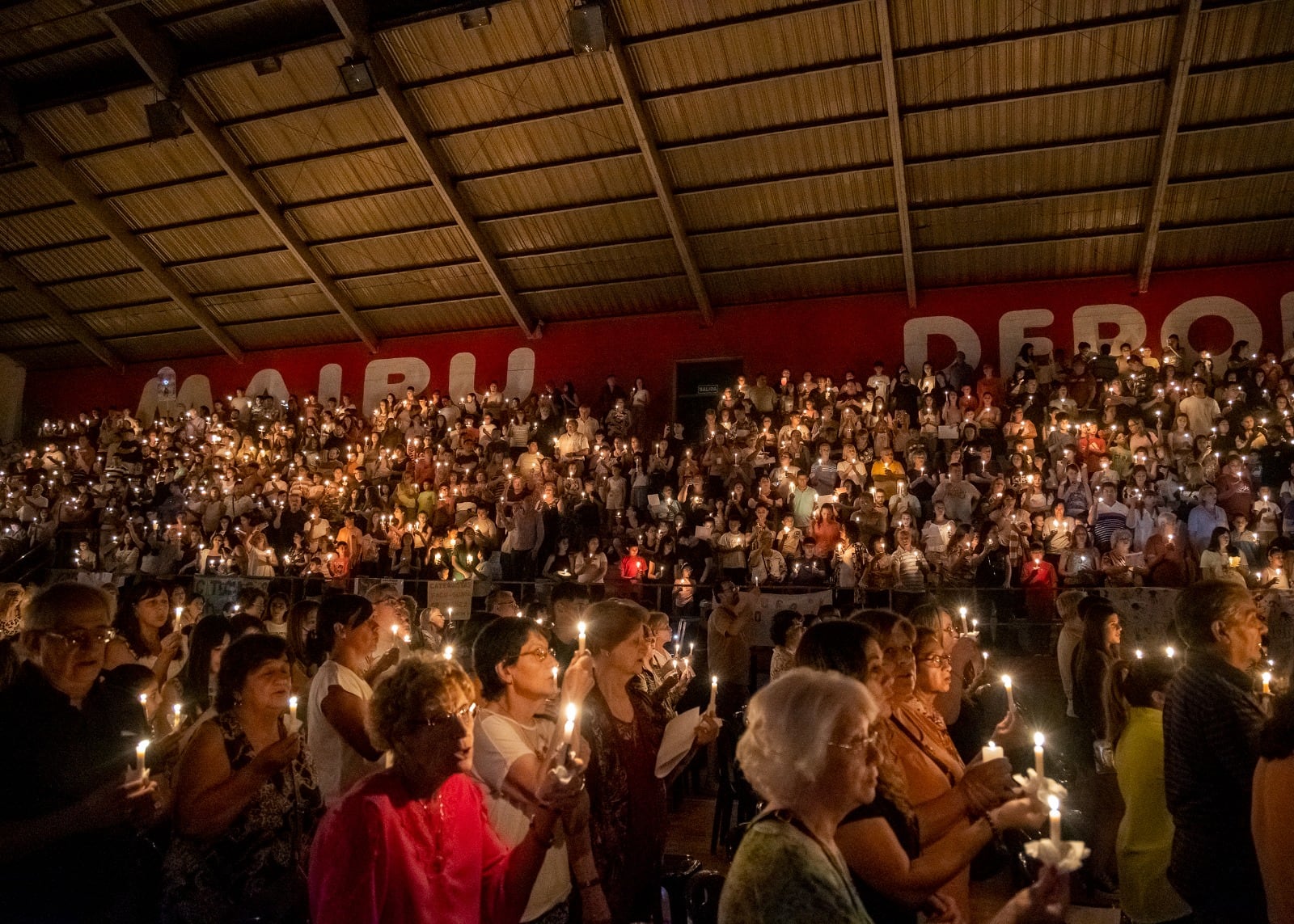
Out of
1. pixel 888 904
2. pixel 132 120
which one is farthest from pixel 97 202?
pixel 888 904

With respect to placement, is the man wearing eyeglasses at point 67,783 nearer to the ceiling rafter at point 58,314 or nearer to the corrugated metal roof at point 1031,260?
the corrugated metal roof at point 1031,260

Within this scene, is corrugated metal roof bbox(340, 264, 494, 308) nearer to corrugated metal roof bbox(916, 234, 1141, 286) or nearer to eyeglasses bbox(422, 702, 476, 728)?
corrugated metal roof bbox(916, 234, 1141, 286)

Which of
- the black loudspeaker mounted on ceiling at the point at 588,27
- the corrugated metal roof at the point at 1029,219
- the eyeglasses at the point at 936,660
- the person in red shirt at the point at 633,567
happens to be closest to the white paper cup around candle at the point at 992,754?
the eyeglasses at the point at 936,660

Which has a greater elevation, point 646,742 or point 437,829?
point 646,742

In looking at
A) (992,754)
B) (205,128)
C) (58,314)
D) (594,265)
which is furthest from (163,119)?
(992,754)

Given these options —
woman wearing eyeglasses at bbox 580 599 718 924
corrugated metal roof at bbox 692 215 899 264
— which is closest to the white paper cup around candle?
woman wearing eyeglasses at bbox 580 599 718 924

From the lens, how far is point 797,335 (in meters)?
16.4

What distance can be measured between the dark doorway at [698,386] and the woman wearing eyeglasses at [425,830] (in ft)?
47.8

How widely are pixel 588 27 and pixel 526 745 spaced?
11304 millimetres

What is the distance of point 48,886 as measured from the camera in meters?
2.40

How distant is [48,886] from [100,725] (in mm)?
483

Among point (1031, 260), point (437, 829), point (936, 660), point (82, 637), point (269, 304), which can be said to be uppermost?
point (269, 304)

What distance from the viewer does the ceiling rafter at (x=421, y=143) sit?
1278cm

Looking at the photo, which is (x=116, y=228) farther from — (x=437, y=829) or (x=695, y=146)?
(x=437, y=829)
